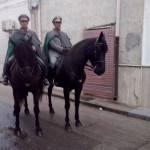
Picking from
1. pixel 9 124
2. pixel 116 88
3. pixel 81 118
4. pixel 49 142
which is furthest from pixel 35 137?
pixel 116 88

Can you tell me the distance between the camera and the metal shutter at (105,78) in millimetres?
7359

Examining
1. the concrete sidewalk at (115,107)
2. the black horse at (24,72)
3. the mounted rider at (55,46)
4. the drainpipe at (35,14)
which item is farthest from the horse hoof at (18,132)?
the drainpipe at (35,14)

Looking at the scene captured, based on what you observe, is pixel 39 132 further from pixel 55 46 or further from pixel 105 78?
pixel 105 78

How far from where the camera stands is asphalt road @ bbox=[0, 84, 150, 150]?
4.49 metres

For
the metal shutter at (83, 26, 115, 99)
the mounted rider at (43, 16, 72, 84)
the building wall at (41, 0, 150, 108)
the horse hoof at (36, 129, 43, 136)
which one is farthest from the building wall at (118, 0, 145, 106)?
the horse hoof at (36, 129, 43, 136)

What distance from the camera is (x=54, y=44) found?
564 cm

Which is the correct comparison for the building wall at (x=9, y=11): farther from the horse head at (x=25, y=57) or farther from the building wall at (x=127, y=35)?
the horse head at (x=25, y=57)

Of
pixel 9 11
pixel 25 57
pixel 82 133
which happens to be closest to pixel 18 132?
pixel 82 133

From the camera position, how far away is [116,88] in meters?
7.31

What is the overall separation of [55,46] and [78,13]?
Result: 3257 millimetres

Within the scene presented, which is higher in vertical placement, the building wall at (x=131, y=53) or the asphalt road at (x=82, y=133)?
the building wall at (x=131, y=53)

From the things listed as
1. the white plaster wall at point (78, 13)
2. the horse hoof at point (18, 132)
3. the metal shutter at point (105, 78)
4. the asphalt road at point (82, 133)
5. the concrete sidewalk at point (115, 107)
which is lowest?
the asphalt road at point (82, 133)

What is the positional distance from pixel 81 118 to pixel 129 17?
312 cm

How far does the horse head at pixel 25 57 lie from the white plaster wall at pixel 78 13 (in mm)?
3631
